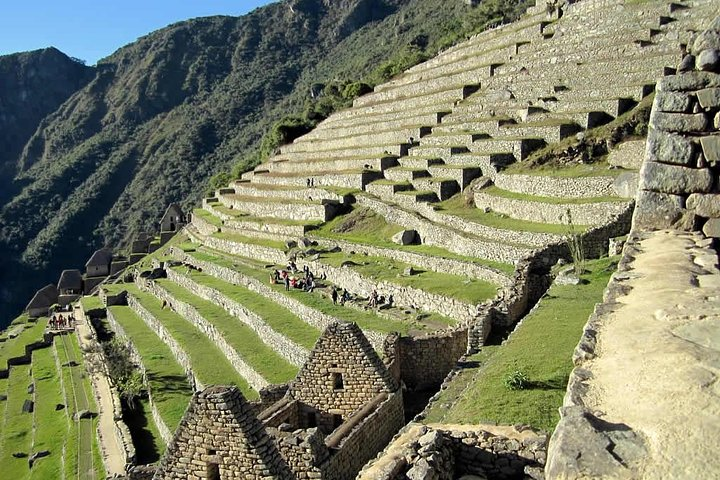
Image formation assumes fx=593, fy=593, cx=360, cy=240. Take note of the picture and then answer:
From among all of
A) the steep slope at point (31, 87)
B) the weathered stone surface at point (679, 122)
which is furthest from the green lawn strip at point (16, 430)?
the steep slope at point (31, 87)

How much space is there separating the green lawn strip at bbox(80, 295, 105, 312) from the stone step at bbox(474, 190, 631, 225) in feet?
83.9

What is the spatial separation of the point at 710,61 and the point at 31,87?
205 metres

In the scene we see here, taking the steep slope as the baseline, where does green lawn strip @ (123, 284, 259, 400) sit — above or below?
below

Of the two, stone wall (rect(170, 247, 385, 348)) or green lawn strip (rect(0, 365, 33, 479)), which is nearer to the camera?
stone wall (rect(170, 247, 385, 348))

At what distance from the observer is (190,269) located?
106 feet

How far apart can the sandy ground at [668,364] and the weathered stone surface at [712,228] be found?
59cm

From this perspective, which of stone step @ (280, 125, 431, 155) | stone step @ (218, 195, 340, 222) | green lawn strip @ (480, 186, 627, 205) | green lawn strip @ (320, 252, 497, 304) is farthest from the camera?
stone step @ (280, 125, 431, 155)

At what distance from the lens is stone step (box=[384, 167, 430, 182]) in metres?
28.3

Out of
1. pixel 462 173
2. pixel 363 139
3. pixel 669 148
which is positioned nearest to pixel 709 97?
pixel 669 148

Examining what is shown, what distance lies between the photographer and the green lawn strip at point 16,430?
19.0m

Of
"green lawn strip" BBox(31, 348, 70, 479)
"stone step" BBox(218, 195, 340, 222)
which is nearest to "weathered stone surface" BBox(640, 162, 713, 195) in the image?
"green lawn strip" BBox(31, 348, 70, 479)

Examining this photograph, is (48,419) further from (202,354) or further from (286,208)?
(286,208)

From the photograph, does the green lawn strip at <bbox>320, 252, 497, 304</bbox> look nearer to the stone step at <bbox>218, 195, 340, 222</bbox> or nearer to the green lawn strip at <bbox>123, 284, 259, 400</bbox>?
the green lawn strip at <bbox>123, 284, 259, 400</bbox>

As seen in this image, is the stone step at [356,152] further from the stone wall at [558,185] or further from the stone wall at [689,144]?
the stone wall at [689,144]
